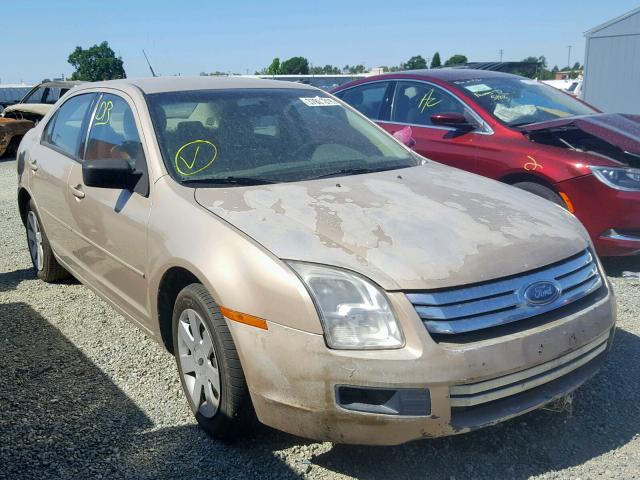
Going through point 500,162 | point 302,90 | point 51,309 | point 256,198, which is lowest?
point 51,309

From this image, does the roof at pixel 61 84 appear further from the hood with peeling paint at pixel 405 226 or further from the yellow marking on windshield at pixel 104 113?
the hood with peeling paint at pixel 405 226

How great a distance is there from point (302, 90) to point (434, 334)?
2.40m

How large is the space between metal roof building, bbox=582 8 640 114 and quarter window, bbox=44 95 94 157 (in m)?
16.6

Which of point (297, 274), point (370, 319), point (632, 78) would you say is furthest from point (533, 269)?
point (632, 78)

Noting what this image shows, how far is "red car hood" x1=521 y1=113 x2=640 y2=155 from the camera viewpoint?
5180mm

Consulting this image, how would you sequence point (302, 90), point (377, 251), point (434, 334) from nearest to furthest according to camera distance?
point (434, 334), point (377, 251), point (302, 90)

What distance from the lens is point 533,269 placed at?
8.53ft

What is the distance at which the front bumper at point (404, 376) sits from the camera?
234 cm

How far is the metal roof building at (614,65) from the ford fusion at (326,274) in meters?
16.2

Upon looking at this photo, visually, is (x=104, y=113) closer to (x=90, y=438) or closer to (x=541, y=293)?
(x=90, y=438)

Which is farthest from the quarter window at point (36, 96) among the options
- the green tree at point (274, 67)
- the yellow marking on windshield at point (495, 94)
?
the green tree at point (274, 67)

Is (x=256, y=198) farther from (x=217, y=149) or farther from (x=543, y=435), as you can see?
(x=543, y=435)

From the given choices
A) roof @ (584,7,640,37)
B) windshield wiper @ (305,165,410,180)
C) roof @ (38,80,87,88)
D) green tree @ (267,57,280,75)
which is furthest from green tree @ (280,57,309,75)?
windshield wiper @ (305,165,410,180)

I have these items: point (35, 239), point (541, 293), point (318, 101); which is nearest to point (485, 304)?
point (541, 293)
